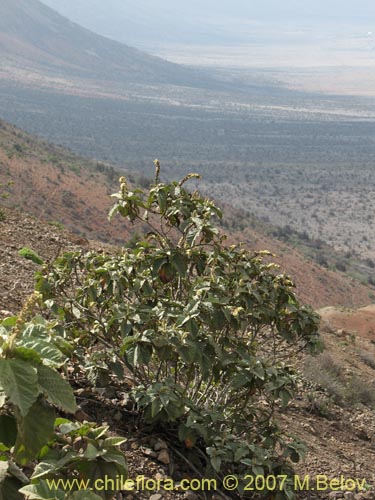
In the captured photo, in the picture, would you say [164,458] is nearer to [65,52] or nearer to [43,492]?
[43,492]

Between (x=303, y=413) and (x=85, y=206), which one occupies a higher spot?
(x=303, y=413)

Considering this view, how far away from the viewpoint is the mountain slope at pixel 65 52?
443ft

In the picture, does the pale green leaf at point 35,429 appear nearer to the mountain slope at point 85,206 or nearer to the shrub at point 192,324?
the shrub at point 192,324

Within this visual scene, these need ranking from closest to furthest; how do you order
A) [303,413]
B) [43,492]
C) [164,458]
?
[43,492] → [164,458] → [303,413]

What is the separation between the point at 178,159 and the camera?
62125 mm

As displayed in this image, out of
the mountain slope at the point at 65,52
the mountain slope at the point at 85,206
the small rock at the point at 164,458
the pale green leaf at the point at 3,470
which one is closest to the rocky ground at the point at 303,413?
the small rock at the point at 164,458

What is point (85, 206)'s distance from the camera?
24.0 metres

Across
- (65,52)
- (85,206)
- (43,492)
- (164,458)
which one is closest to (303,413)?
(164,458)

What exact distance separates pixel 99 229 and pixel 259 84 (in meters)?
127

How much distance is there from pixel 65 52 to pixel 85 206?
439 ft

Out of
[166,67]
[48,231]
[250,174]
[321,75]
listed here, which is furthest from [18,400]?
Result: [321,75]

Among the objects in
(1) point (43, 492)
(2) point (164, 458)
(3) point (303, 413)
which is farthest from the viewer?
(3) point (303, 413)

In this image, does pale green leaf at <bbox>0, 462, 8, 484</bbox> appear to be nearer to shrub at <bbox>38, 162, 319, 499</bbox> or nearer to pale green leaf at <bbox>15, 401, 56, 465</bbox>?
pale green leaf at <bbox>15, 401, 56, 465</bbox>

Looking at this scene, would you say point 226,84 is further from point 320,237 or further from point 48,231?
point 48,231
